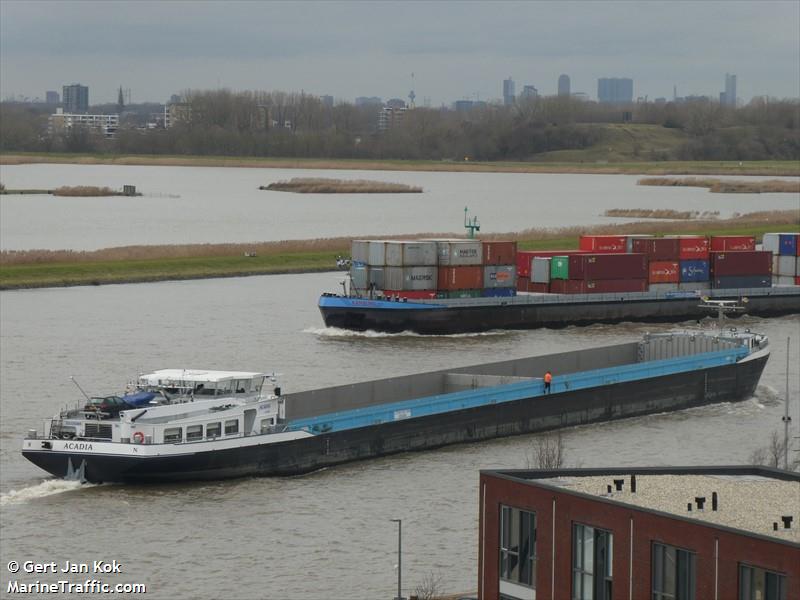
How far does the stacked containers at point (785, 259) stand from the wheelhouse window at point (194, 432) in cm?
4810

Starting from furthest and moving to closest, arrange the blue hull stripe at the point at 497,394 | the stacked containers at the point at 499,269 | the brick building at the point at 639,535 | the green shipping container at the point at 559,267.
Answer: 1. the green shipping container at the point at 559,267
2. the stacked containers at the point at 499,269
3. the blue hull stripe at the point at 497,394
4. the brick building at the point at 639,535

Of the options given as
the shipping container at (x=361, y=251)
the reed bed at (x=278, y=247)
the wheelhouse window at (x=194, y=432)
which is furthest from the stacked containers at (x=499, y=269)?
the wheelhouse window at (x=194, y=432)

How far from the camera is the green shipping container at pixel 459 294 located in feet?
222

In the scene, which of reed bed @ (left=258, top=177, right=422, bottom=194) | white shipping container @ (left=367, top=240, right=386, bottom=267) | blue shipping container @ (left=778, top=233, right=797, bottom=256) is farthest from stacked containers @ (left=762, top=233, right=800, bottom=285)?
reed bed @ (left=258, top=177, right=422, bottom=194)

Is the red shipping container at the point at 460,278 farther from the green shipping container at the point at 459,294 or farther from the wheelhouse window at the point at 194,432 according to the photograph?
the wheelhouse window at the point at 194,432

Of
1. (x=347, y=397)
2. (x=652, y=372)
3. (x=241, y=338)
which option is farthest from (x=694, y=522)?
(x=241, y=338)

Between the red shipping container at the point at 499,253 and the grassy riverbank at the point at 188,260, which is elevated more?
the red shipping container at the point at 499,253

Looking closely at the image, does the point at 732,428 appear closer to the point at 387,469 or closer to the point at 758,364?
the point at 758,364

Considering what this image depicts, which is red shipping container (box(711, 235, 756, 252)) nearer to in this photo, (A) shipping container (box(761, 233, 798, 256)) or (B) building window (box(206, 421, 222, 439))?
(A) shipping container (box(761, 233, 798, 256))

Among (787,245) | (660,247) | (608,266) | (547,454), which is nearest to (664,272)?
(660,247)

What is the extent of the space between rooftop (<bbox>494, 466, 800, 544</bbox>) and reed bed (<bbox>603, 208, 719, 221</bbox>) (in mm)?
104024

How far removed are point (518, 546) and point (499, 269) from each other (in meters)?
47.2

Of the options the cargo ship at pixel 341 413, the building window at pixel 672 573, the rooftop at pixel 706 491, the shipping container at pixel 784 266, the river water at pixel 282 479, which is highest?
the rooftop at pixel 706 491

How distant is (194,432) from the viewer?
36.2 meters
